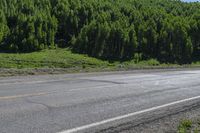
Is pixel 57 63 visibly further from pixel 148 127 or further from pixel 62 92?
pixel 148 127

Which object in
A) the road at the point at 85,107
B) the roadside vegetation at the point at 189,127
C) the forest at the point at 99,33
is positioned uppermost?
the forest at the point at 99,33

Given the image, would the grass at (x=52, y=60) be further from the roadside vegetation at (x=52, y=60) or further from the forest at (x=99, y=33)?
the forest at (x=99, y=33)

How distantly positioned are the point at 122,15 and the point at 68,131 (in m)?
78.2

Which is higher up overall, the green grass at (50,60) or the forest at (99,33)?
the forest at (99,33)

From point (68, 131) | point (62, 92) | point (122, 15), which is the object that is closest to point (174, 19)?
point (122, 15)

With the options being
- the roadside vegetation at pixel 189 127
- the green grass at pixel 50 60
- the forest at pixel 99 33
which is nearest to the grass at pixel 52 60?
the green grass at pixel 50 60

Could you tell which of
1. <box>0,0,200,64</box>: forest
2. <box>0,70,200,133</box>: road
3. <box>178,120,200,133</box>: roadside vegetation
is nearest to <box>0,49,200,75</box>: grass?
<box>0,0,200,64</box>: forest

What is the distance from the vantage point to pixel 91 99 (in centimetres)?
1250

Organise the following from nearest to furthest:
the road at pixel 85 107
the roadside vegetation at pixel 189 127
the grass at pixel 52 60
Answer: the roadside vegetation at pixel 189 127
the road at pixel 85 107
the grass at pixel 52 60

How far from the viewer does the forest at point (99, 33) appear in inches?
2753

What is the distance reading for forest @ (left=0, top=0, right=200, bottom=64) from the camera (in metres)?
69.9

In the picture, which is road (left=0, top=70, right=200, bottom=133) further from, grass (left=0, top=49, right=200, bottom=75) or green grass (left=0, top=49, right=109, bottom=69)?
green grass (left=0, top=49, right=109, bottom=69)

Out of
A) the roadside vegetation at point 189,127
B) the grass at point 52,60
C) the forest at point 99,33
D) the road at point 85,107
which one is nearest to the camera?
the roadside vegetation at point 189,127

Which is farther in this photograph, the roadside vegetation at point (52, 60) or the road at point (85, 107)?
the roadside vegetation at point (52, 60)
